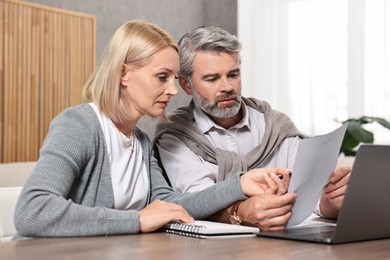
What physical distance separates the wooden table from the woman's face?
1.60 ft

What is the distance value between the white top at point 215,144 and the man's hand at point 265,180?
0.36 m

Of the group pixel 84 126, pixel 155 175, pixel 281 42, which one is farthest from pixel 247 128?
pixel 281 42

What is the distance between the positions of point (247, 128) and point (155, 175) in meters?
0.53

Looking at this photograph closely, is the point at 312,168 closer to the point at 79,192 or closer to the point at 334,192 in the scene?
the point at 334,192

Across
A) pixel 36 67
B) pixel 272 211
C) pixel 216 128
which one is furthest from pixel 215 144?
pixel 36 67

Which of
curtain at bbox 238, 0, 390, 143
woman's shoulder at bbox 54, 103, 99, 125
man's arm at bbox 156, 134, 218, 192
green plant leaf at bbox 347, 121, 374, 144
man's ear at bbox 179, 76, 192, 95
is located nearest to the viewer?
woman's shoulder at bbox 54, 103, 99, 125

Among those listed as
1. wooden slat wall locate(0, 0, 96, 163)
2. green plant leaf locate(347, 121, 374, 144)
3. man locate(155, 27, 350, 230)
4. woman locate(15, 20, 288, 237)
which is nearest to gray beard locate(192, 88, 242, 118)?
man locate(155, 27, 350, 230)

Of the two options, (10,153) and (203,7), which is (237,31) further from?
(10,153)

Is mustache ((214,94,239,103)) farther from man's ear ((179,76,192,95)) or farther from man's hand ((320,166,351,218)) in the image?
man's hand ((320,166,351,218))

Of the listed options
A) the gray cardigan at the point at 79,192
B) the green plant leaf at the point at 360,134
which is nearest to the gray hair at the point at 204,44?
the gray cardigan at the point at 79,192

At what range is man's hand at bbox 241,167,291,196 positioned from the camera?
1.69 meters

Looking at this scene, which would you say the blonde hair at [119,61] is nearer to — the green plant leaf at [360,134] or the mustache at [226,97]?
the mustache at [226,97]

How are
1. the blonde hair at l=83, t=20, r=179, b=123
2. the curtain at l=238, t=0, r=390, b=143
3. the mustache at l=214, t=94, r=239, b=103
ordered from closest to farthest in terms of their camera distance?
the blonde hair at l=83, t=20, r=179, b=123 < the mustache at l=214, t=94, r=239, b=103 < the curtain at l=238, t=0, r=390, b=143

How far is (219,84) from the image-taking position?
2.23 m
